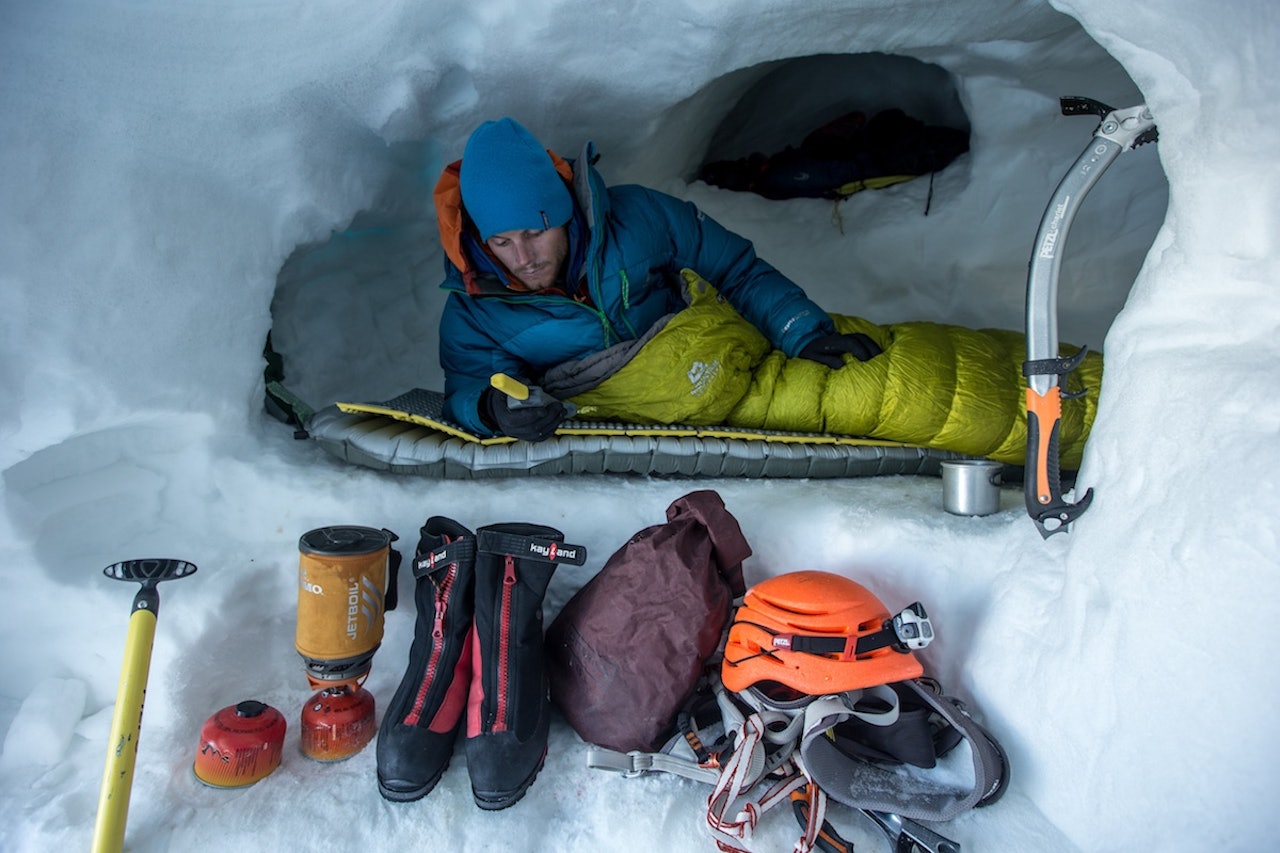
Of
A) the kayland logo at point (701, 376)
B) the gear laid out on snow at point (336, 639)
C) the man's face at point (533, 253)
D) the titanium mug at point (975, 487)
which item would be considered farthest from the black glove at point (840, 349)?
the gear laid out on snow at point (336, 639)

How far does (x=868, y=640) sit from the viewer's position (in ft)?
3.66

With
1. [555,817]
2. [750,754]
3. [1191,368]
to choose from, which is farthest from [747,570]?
[1191,368]

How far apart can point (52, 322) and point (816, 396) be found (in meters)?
1.54

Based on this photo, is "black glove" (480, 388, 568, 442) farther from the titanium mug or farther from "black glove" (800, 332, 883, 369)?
the titanium mug

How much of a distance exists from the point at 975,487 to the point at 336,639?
1.18 m

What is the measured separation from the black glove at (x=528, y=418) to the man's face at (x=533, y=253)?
305 mm

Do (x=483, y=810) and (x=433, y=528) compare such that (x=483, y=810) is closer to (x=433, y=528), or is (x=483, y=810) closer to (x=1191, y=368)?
(x=433, y=528)

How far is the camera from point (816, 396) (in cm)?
178

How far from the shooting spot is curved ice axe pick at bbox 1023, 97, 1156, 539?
3.76 feet

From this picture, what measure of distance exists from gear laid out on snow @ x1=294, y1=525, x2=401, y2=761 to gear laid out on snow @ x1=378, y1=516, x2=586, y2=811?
76mm

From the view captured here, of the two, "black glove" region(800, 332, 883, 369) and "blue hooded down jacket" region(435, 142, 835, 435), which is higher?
"blue hooded down jacket" region(435, 142, 835, 435)

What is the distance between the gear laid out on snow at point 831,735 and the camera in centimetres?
106

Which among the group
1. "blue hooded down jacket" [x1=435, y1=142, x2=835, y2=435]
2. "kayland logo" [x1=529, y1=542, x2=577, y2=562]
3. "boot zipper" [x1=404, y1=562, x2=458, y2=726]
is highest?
"blue hooded down jacket" [x1=435, y1=142, x2=835, y2=435]

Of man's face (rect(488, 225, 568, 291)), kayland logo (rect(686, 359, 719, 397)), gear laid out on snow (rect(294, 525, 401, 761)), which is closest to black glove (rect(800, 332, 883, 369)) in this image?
kayland logo (rect(686, 359, 719, 397))
